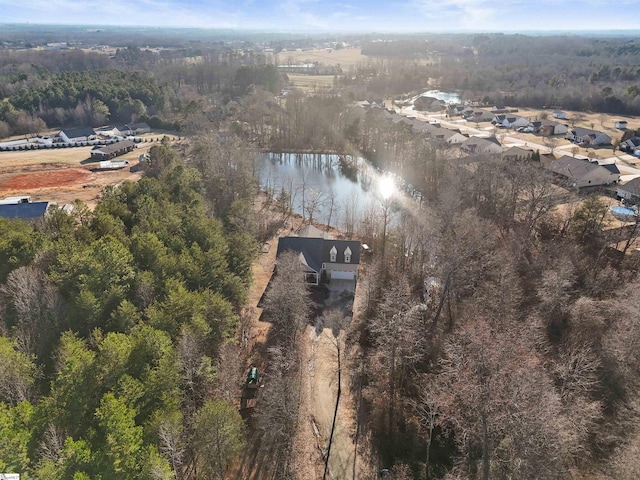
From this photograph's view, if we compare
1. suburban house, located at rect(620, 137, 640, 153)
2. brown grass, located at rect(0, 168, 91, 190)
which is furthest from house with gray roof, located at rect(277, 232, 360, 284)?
suburban house, located at rect(620, 137, 640, 153)

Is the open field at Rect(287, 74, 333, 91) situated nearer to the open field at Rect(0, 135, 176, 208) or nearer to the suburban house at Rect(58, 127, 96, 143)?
the suburban house at Rect(58, 127, 96, 143)

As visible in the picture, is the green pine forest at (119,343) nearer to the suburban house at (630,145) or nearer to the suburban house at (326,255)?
the suburban house at (326,255)

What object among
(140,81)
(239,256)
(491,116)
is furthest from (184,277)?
(140,81)

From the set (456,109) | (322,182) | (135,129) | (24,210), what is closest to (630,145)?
(456,109)

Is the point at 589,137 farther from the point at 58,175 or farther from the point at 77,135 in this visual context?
the point at 77,135

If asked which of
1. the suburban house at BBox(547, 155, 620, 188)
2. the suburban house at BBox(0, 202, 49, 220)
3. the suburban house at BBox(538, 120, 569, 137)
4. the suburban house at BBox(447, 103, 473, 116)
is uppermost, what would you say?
the suburban house at BBox(447, 103, 473, 116)

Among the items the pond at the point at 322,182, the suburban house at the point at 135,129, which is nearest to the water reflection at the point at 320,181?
the pond at the point at 322,182
